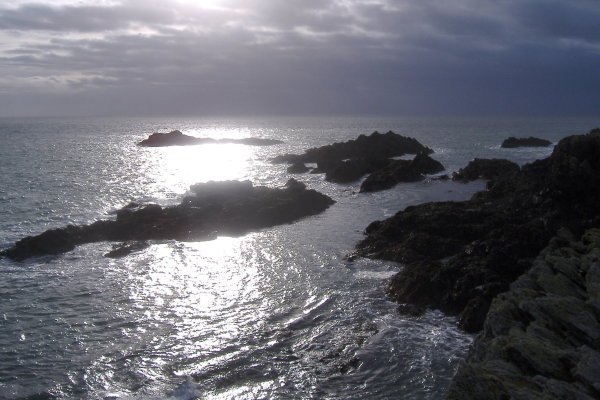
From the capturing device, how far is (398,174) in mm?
39219

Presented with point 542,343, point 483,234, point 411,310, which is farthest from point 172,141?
point 542,343

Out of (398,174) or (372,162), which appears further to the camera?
(372,162)

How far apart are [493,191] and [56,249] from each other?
2321cm

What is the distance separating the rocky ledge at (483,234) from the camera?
16.1 m

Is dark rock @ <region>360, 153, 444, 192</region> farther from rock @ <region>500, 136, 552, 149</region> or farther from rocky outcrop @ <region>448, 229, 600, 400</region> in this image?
rock @ <region>500, 136, 552, 149</region>

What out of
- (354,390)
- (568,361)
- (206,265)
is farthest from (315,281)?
(568,361)

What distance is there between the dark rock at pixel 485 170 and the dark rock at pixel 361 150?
15.9 m

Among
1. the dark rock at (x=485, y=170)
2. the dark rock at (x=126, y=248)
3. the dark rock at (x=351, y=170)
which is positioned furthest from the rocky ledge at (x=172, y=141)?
the dark rock at (x=126, y=248)

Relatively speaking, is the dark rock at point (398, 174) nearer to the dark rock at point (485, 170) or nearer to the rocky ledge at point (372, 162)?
the rocky ledge at point (372, 162)

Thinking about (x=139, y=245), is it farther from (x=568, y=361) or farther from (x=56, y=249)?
(x=568, y=361)

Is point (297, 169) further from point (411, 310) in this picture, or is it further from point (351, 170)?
→ point (411, 310)

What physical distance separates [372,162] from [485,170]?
10052 millimetres

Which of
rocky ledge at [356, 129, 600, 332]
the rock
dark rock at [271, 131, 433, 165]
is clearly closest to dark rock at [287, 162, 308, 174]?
dark rock at [271, 131, 433, 165]

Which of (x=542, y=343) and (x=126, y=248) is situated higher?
(x=542, y=343)
